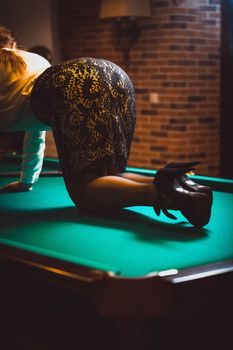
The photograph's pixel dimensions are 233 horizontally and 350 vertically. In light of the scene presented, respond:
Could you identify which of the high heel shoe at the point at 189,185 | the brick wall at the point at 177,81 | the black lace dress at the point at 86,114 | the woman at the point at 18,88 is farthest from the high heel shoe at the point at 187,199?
the brick wall at the point at 177,81

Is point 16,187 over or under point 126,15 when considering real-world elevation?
under

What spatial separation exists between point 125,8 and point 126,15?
0.18 ft

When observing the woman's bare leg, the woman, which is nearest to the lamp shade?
the woman

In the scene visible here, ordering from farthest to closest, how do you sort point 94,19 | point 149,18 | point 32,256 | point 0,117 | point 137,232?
point 94,19
point 149,18
point 0,117
point 137,232
point 32,256

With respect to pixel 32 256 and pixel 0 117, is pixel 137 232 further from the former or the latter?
pixel 0 117

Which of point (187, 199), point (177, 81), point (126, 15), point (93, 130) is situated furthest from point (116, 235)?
point (177, 81)

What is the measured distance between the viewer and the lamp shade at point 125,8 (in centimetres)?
513

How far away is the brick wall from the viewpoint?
17.7 feet

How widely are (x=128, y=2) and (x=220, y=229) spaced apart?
10.8 ft

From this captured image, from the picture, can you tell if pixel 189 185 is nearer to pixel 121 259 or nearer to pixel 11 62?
pixel 121 259

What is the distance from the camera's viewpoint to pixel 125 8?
16.8ft

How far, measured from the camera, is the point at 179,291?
1506 mm

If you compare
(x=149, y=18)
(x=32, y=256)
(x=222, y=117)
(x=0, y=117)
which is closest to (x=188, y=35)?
(x=149, y=18)

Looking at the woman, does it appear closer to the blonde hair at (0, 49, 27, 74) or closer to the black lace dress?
the blonde hair at (0, 49, 27, 74)
